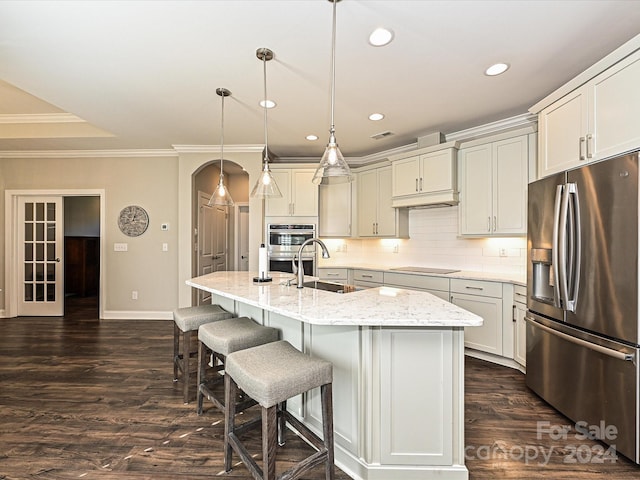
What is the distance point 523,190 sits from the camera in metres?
3.19

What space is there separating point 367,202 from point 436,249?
119 centimetres

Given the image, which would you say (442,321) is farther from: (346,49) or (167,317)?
(167,317)

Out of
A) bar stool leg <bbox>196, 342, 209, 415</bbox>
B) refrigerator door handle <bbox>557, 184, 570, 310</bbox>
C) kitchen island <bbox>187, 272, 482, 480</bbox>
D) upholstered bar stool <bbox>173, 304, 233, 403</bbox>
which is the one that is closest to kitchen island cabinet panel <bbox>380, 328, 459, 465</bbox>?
kitchen island <bbox>187, 272, 482, 480</bbox>

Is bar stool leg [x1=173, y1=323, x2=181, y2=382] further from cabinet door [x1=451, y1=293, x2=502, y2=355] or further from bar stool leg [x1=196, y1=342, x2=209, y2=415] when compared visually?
cabinet door [x1=451, y1=293, x2=502, y2=355]

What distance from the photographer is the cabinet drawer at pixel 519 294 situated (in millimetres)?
2893

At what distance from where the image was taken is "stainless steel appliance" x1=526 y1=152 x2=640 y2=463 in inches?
70.1

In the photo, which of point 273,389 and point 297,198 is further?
point 297,198

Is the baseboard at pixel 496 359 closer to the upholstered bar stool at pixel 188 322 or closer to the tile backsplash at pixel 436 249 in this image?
the tile backsplash at pixel 436 249

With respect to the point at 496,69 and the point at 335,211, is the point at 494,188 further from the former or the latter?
the point at 335,211

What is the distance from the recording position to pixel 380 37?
208cm

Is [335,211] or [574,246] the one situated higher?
[335,211]

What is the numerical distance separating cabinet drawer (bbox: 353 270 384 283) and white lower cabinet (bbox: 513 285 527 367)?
154 centimetres

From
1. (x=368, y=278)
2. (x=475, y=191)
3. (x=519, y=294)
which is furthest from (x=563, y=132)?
(x=368, y=278)

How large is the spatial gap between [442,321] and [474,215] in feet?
8.34
